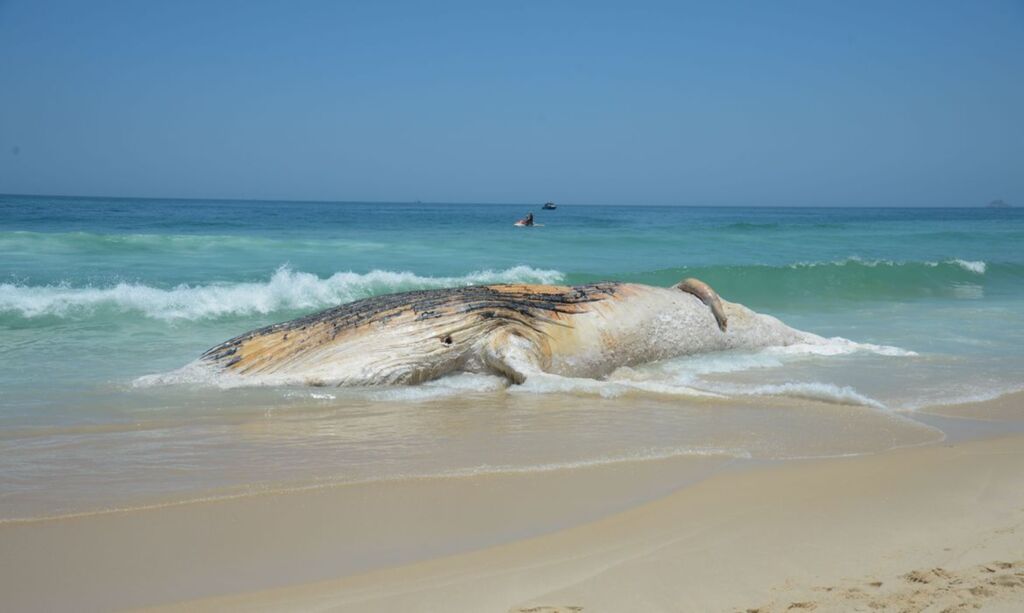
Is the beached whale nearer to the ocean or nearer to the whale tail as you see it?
the ocean

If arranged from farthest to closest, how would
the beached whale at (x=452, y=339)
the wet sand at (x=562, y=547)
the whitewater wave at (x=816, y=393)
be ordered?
the beached whale at (x=452, y=339)
the whitewater wave at (x=816, y=393)
the wet sand at (x=562, y=547)

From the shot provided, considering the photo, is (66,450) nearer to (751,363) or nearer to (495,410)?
(495,410)

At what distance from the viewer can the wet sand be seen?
3.03m

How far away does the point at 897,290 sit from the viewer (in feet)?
59.8

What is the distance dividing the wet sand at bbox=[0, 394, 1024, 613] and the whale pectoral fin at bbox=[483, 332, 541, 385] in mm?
2152

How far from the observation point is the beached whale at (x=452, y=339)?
6.61m

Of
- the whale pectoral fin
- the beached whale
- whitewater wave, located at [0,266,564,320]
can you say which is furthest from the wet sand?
whitewater wave, located at [0,266,564,320]

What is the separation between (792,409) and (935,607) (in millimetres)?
3297

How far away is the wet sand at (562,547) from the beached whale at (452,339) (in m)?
2.35

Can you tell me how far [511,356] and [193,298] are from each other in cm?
750

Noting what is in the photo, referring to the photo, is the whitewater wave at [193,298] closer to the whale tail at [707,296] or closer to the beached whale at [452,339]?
the beached whale at [452,339]

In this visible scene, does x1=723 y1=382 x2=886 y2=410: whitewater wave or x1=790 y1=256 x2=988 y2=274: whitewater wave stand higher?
x1=790 y1=256 x2=988 y2=274: whitewater wave

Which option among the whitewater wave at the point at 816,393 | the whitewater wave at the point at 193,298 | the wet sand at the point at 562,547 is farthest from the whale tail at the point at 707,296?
the whitewater wave at the point at 193,298

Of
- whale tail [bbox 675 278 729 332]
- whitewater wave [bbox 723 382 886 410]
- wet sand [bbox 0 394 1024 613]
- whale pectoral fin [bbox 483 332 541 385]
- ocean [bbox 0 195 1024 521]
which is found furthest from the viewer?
whale tail [bbox 675 278 729 332]
